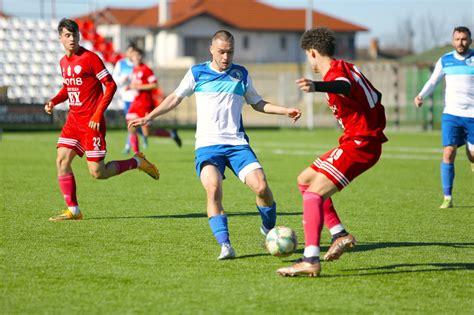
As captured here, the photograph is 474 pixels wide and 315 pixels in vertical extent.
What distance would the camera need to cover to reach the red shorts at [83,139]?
1040 centimetres

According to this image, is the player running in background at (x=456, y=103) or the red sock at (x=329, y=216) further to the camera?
the player running in background at (x=456, y=103)

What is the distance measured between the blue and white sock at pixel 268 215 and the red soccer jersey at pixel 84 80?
276cm

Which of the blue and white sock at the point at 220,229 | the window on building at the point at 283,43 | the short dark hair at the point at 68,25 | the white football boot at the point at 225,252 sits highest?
the window on building at the point at 283,43

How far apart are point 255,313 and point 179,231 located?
375cm

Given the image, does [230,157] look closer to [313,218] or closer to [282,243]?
[282,243]

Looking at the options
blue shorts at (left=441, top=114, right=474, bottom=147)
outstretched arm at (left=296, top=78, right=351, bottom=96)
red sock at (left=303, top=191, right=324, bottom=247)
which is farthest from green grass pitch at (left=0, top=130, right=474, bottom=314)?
outstretched arm at (left=296, top=78, right=351, bottom=96)

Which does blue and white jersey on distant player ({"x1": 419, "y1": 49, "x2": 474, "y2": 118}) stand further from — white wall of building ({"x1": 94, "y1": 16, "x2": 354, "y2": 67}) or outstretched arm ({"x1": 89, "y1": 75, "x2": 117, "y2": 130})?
white wall of building ({"x1": 94, "y1": 16, "x2": 354, "y2": 67})

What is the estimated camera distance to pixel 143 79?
61.2ft

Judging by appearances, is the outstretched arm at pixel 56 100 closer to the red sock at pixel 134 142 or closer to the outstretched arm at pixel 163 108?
the outstretched arm at pixel 163 108

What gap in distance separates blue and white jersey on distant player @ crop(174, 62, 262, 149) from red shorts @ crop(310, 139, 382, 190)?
45.0 inches

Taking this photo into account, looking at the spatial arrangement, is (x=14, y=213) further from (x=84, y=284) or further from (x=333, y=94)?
(x=333, y=94)

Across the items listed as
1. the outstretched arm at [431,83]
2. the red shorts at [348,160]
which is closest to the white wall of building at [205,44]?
the outstretched arm at [431,83]

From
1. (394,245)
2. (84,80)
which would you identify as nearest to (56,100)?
(84,80)

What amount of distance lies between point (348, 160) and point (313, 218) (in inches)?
22.6
